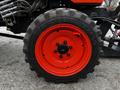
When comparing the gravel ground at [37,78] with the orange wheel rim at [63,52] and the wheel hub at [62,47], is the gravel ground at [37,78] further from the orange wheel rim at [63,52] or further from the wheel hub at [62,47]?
the wheel hub at [62,47]

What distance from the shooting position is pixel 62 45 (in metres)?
4.50

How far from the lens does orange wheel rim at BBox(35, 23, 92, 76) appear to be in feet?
14.6

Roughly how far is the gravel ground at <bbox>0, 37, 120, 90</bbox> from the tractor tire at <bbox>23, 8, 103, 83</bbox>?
0.13m

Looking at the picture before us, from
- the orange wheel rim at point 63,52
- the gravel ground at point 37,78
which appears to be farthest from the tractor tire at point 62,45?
the gravel ground at point 37,78

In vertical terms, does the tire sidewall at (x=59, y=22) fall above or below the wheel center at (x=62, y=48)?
above

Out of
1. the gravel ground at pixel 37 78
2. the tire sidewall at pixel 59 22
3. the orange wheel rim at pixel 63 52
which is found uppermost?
the tire sidewall at pixel 59 22

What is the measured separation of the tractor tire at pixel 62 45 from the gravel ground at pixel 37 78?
130mm

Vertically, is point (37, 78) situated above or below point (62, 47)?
below

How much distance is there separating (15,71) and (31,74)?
29 centimetres

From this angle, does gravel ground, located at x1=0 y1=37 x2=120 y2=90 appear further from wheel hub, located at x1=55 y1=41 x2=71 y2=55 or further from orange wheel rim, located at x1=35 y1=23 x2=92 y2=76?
wheel hub, located at x1=55 y1=41 x2=71 y2=55

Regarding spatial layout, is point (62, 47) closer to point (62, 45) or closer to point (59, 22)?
point (62, 45)

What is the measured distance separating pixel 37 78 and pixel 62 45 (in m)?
0.60

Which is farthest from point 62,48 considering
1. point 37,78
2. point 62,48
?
point 37,78

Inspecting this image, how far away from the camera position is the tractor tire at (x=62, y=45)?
14.2 ft
